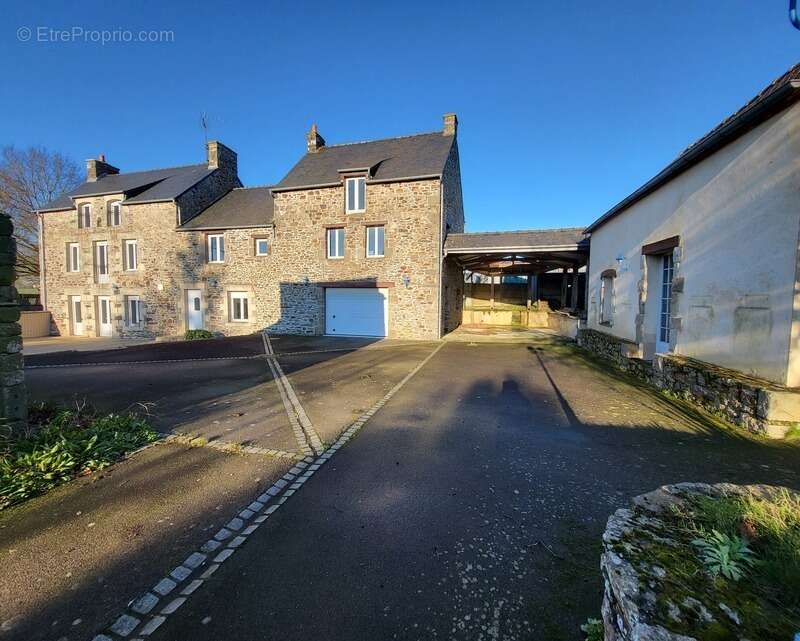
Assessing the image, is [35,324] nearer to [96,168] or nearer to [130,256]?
[130,256]

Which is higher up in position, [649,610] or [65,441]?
[649,610]

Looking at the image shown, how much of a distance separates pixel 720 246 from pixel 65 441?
9054 millimetres

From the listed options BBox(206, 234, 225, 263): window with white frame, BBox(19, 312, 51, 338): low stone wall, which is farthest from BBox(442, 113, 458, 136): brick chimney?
BBox(19, 312, 51, 338): low stone wall

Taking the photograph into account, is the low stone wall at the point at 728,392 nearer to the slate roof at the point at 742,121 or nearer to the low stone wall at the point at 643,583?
the low stone wall at the point at 643,583

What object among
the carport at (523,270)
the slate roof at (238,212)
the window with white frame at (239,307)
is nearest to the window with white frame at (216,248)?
the slate roof at (238,212)

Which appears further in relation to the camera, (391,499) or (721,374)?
(721,374)

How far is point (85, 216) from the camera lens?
20.1 m

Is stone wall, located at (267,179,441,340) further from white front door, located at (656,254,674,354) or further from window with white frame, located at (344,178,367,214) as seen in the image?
white front door, located at (656,254,674,354)

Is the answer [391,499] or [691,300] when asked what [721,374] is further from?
[391,499]

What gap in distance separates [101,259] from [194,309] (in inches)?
273

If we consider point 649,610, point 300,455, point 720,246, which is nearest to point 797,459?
point 720,246

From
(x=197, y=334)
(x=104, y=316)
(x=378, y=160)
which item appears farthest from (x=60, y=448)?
(x=104, y=316)

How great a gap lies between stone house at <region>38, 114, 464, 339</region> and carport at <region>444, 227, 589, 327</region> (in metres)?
1.50

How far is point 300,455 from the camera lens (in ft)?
13.0
